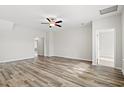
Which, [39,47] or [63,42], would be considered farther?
[39,47]

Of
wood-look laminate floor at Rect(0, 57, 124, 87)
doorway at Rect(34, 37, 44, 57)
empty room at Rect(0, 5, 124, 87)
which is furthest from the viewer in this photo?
doorway at Rect(34, 37, 44, 57)

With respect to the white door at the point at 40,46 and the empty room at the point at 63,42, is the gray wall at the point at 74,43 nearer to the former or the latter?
the empty room at the point at 63,42

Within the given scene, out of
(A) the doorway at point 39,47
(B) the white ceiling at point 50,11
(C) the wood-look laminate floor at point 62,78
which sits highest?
(B) the white ceiling at point 50,11

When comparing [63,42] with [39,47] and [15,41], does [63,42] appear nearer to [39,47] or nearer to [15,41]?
[39,47]

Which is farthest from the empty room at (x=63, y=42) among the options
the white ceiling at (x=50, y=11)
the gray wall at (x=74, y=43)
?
the white ceiling at (x=50, y=11)

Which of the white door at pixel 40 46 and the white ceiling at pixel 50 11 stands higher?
the white ceiling at pixel 50 11

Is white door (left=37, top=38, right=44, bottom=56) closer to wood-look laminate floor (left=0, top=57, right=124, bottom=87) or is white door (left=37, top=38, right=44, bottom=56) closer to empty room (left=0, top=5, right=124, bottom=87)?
empty room (left=0, top=5, right=124, bottom=87)

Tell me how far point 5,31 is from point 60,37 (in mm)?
4518

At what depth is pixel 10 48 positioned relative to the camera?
21.5 ft

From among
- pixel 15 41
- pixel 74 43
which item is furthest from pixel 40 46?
pixel 74 43

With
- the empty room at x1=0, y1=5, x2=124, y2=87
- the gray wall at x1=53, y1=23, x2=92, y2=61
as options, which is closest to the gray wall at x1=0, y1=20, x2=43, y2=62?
the empty room at x1=0, y1=5, x2=124, y2=87

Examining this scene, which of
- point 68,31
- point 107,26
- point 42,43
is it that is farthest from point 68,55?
point 107,26
